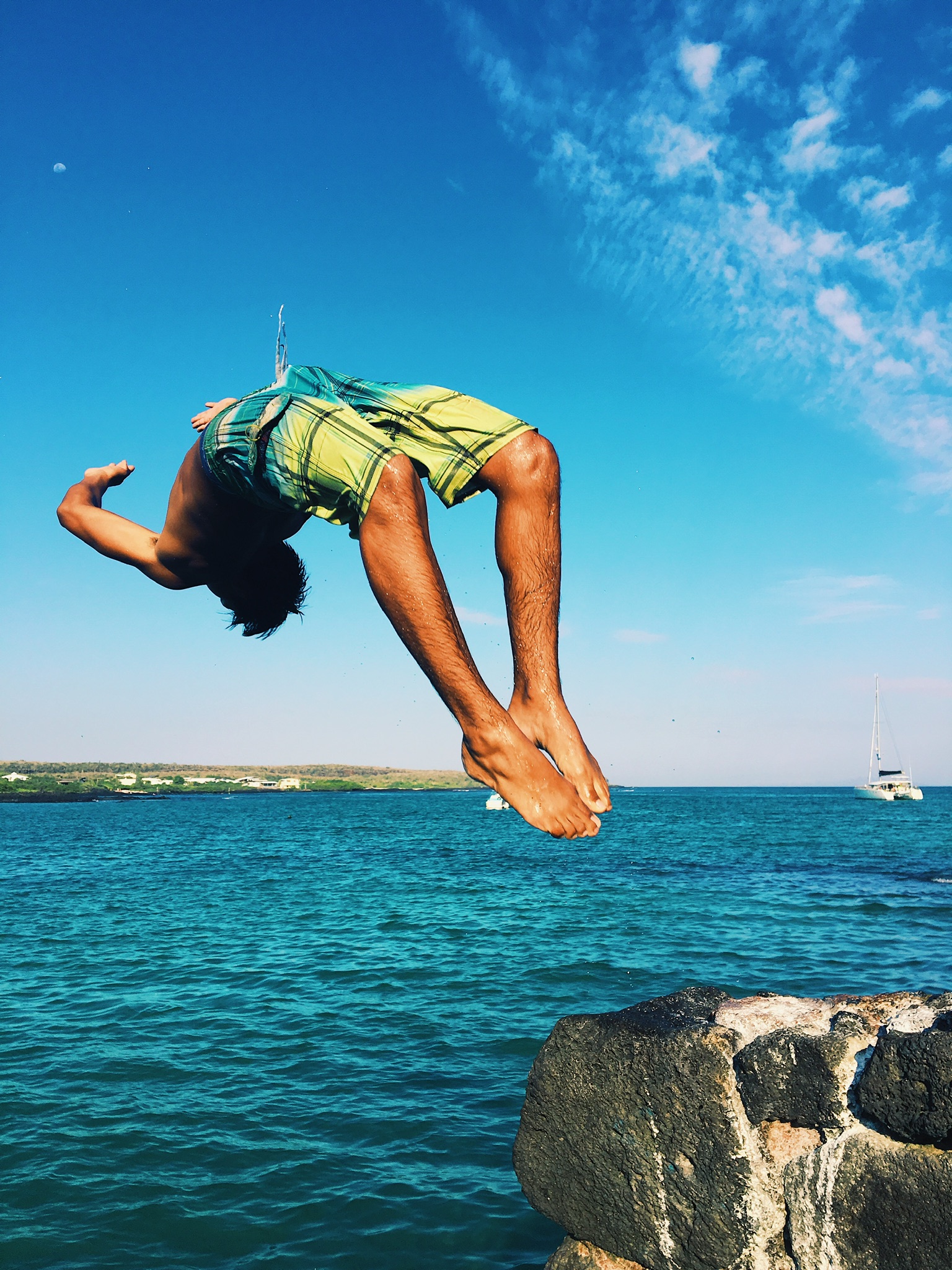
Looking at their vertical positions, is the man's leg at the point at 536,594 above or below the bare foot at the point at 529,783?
above

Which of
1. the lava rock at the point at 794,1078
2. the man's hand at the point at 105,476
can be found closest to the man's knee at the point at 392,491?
the man's hand at the point at 105,476

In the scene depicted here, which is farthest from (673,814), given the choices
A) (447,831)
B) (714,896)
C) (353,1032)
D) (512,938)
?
(353,1032)

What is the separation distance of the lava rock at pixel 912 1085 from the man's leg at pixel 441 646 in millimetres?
1847

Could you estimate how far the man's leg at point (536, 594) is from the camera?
2.62 m

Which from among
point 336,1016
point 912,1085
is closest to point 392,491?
point 912,1085

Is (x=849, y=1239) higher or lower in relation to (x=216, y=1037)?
higher

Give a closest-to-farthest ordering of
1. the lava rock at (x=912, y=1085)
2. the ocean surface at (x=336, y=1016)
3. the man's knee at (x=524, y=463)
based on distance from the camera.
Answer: the man's knee at (x=524, y=463)
the lava rock at (x=912, y=1085)
the ocean surface at (x=336, y=1016)

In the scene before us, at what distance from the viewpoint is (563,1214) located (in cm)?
473

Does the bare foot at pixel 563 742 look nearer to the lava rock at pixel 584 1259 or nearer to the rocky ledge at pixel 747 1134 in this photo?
the rocky ledge at pixel 747 1134

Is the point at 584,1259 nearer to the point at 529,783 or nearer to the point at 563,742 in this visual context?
the point at 563,742

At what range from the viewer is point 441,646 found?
220cm

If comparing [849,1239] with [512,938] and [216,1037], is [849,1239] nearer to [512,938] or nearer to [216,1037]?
[216,1037]

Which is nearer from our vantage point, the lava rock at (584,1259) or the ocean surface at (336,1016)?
the lava rock at (584,1259)

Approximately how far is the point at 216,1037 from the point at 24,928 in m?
14.3
